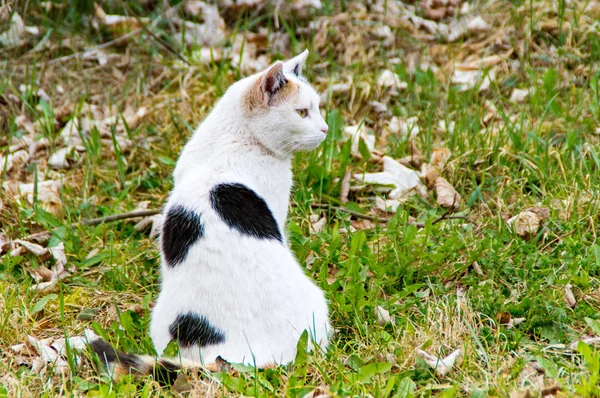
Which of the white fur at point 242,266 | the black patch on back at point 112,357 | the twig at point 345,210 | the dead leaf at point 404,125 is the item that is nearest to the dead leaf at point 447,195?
the twig at point 345,210

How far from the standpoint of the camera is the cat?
264 cm

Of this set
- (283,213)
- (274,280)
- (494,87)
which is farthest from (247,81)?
(494,87)

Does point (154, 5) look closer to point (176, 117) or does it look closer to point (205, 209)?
point (176, 117)

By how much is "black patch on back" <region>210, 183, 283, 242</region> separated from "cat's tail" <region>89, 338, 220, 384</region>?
1.68 ft

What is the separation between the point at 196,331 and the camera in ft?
8.70

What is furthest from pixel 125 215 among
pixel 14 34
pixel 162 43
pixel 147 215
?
pixel 14 34

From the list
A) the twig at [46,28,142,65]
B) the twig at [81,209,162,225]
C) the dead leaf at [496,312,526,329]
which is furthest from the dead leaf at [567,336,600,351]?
the twig at [46,28,142,65]

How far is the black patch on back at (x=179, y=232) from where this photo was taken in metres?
2.70

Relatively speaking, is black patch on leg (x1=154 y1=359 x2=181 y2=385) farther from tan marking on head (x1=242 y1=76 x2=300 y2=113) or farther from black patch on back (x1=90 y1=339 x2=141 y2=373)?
tan marking on head (x1=242 y1=76 x2=300 y2=113)

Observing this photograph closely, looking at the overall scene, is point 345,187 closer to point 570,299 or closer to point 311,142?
point 311,142

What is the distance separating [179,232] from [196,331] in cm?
37

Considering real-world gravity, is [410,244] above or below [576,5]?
below

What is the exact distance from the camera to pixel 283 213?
121 inches

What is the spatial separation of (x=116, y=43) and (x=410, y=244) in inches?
123
